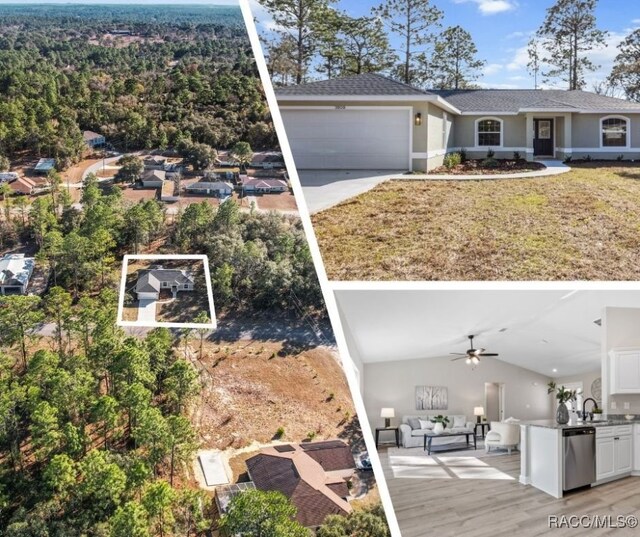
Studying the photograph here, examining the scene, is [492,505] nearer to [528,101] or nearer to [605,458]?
[605,458]

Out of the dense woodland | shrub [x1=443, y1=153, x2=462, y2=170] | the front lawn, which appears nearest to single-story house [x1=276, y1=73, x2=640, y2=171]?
shrub [x1=443, y1=153, x2=462, y2=170]

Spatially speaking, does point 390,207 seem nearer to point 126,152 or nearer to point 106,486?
point 126,152

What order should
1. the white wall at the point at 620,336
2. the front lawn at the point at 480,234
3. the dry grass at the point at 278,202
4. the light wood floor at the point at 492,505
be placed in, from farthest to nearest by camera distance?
the white wall at the point at 620,336 → the front lawn at the point at 480,234 → the light wood floor at the point at 492,505 → the dry grass at the point at 278,202

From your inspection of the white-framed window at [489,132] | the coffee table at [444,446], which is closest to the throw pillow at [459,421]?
the coffee table at [444,446]

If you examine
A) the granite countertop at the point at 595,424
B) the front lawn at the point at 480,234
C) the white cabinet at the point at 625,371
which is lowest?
the granite countertop at the point at 595,424

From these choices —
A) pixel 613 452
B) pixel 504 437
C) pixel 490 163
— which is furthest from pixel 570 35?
pixel 613 452

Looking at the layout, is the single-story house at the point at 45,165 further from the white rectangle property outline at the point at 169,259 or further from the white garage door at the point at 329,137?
the white garage door at the point at 329,137
